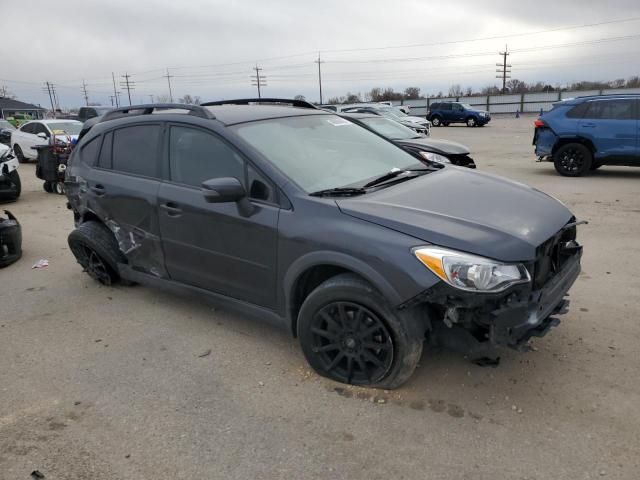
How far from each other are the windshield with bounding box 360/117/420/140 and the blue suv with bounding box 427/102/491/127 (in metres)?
25.8

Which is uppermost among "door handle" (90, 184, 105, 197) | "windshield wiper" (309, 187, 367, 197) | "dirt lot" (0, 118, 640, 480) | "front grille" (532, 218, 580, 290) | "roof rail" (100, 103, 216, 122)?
"roof rail" (100, 103, 216, 122)

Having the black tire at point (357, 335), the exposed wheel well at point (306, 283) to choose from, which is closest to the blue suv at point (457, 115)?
the exposed wheel well at point (306, 283)

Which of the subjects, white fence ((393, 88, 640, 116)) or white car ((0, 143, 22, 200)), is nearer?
white car ((0, 143, 22, 200))

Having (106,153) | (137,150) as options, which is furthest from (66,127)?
(137,150)

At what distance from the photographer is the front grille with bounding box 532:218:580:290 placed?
2.82 metres

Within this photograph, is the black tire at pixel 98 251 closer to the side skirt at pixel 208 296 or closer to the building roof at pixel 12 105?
the side skirt at pixel 208 296

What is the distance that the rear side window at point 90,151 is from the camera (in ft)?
15.3

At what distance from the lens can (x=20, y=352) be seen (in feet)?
12.4

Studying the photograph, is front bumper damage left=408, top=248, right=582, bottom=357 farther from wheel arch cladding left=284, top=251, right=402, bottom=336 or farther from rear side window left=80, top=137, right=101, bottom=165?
rear side window left=80, top=137, right=101, bottom=165

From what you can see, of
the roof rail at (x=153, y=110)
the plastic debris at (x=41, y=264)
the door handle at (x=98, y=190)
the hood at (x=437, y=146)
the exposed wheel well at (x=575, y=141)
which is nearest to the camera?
the roof rail at (x=153, y=110)

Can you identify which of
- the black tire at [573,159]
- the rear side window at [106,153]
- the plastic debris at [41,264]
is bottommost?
the plastic debris at [41,264]

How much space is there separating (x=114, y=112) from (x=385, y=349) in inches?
141

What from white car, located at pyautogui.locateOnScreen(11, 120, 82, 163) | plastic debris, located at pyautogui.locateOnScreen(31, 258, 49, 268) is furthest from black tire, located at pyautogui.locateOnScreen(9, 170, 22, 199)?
plastic debris, located at pyautogui.locateOnScreen(31, 258, 49, 268)

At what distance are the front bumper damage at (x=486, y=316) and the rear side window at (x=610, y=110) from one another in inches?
351
